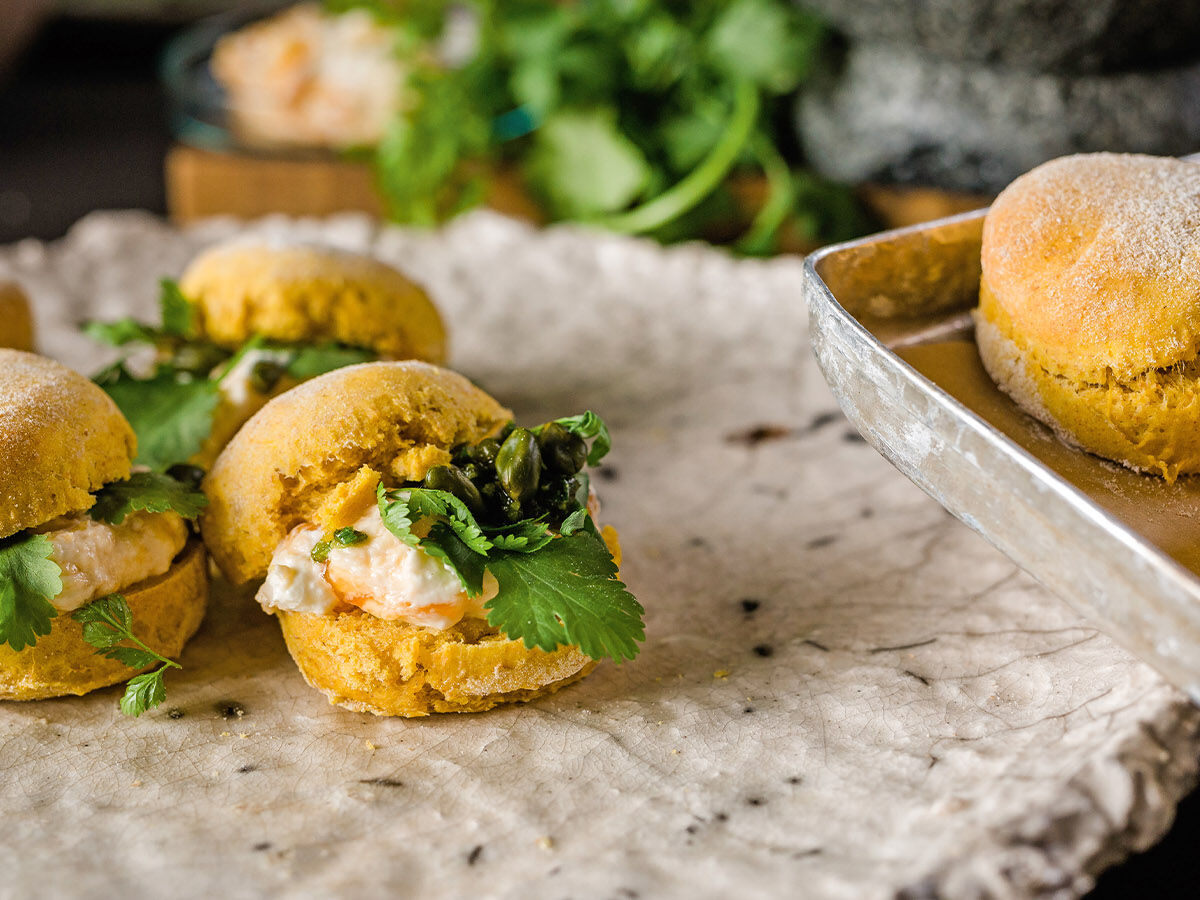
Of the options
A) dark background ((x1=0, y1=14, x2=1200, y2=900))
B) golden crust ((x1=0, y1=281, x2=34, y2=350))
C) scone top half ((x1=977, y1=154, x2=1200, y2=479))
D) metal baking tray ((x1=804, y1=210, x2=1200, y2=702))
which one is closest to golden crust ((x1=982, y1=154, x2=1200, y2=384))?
scone top half ((x1=977, y1=154, x2=1200, y2=479))

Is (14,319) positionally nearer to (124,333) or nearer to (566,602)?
(124,333)

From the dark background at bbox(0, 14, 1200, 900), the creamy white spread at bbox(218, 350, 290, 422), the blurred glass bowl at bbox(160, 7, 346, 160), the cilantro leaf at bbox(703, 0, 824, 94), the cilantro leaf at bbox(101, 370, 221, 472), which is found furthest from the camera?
the dark background at bbox(0, 14, 1200, 900)

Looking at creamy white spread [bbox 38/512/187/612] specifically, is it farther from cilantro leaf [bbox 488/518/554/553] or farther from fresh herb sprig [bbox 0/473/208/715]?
cilantro leaf [bbox 488/518/554/553]

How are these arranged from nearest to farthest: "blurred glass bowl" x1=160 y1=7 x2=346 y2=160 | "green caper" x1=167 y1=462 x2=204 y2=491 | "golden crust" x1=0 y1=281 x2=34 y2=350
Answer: "green caper" x1=167 y1=462 x2=204 y2=491 → "golden crust" x1=0 y1=281 x2=34 y2=350 → "blurred glass bowl" x1=160 y1=7 x2=346 y2=160

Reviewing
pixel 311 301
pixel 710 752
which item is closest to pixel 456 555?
pixel 710 752

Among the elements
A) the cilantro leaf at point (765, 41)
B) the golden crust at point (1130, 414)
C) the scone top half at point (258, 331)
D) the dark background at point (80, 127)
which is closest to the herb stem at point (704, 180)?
the cilantro leaf at point (765, 41)

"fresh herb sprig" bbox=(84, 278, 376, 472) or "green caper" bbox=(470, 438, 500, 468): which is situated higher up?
"green caper" bbox=(470, 438, 500, 468)

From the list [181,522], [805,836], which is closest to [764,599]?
[805,836]

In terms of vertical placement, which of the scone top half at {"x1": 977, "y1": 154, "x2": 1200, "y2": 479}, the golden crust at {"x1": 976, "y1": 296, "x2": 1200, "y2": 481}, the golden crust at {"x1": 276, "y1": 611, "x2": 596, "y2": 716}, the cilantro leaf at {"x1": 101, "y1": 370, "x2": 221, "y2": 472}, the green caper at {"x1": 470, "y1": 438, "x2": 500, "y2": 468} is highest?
the scone top half at {"x1": 977, "y1": 154, "x2": 1200, "y2": 479}
